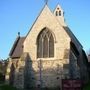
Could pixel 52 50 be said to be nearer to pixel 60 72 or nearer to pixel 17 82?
pixel 60 72

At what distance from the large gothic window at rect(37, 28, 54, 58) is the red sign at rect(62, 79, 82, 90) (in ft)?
67.2

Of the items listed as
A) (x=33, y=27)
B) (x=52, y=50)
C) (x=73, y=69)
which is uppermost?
(x=33, y=27)

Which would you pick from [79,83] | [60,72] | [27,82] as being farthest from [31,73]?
[79,83]

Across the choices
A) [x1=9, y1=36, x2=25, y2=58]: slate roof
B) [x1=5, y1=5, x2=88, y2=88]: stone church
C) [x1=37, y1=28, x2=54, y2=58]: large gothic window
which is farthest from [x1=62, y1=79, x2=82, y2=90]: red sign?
[x1=9, y1=36, x2=25, y2=58]: slate roof

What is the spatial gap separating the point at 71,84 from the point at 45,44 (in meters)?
21.4

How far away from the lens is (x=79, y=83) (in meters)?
21.3

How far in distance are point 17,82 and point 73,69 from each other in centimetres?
802

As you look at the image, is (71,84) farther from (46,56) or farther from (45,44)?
(45,44)

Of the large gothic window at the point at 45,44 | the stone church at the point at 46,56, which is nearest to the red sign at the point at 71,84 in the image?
the stone church at the point at 46,56

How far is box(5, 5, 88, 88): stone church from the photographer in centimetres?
4072

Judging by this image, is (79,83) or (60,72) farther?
(60,72)

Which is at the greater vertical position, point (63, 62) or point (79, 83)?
point (63, 62)

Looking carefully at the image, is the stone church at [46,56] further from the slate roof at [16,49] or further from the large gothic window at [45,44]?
the slate roof at [16,49]

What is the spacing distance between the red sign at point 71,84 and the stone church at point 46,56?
1821 cm
